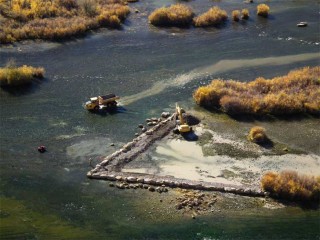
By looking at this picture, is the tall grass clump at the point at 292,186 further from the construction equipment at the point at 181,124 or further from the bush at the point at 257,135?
the construction equipment at the point at 181,124

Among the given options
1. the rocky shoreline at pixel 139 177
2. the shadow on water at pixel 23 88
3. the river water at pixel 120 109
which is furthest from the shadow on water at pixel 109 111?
the shadow on water at pixel 23 88

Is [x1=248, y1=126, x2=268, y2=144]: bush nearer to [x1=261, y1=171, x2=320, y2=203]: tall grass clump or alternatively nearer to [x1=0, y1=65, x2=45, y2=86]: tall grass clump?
[x1=261, y1=171, x2=320, y2=203]: tall grass clump

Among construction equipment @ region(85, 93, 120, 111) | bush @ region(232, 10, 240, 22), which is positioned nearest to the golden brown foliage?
bush @ region(232, 10, 240, 22)


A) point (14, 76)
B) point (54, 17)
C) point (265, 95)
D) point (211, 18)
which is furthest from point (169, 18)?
point (265, 95)

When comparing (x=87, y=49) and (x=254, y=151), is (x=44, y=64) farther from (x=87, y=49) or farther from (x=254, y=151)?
(x=254, y=151)

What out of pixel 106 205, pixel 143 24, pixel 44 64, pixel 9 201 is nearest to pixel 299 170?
pixel 106 205

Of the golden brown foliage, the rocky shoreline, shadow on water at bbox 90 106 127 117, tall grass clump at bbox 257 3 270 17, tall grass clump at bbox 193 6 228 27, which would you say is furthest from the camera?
tall grass clump at bbox 257 3 270 17
